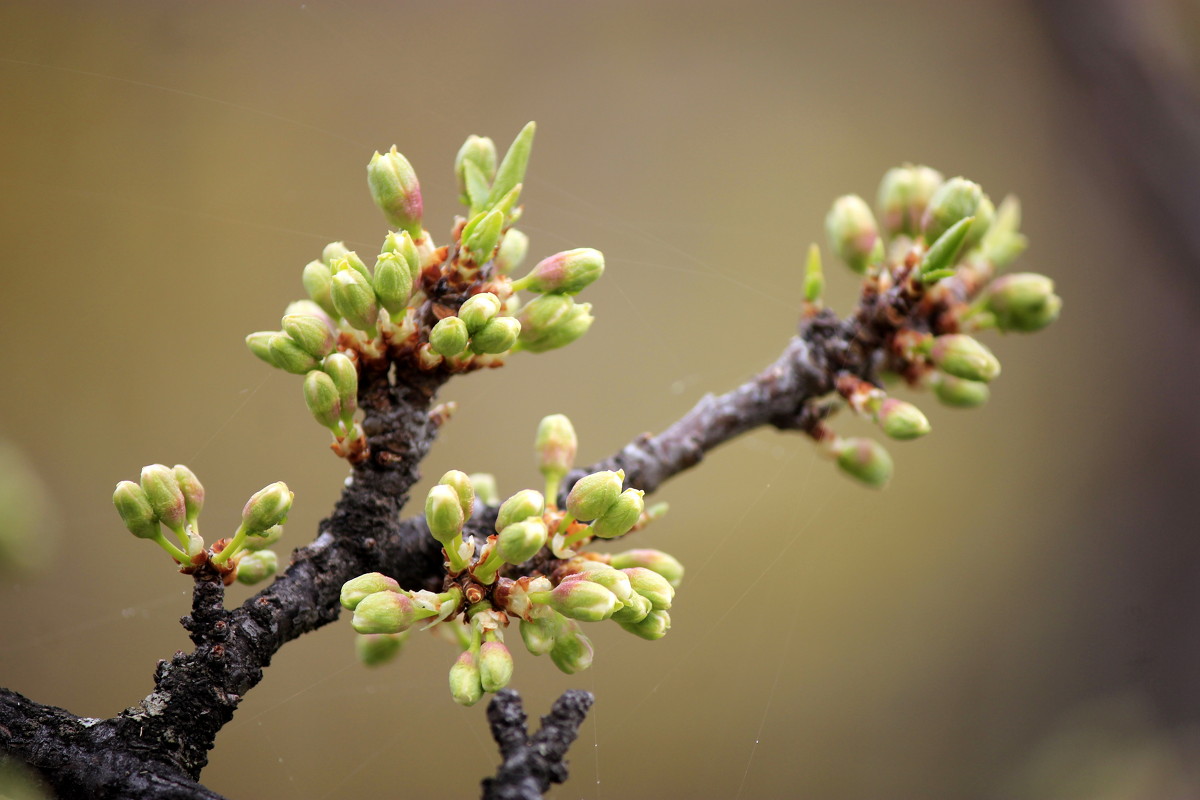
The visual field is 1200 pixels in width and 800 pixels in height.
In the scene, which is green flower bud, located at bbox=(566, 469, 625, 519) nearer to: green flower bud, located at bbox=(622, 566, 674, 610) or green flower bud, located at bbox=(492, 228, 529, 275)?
green flower bud, located at bbox=(622, 566, 674, 610)

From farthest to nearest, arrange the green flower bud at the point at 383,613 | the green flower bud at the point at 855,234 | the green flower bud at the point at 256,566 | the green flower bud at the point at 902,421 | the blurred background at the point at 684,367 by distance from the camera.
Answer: the blurred background at the point at 684,367
the green flower bud at the point at 855,234
the green flower bud at the point at 902,421
the green flower bud at the point at 256,566
the green flower bud at the point at 383,613

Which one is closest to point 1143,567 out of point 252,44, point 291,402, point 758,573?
point 758,573

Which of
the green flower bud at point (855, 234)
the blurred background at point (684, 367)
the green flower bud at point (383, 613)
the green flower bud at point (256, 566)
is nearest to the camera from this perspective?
the green flower bud at point (383, 613)

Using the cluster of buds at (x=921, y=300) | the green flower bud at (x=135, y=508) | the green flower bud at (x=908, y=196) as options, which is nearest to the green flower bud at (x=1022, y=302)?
the cluster of buds at (x=921, y=300)

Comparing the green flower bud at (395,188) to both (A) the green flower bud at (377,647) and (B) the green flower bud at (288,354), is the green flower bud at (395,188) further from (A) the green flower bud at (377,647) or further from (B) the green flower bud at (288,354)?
(A) the green flower bud at (377,647)

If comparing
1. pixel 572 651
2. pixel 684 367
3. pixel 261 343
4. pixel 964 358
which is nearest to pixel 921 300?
pixel 964 358

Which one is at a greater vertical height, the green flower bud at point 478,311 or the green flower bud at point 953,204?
the green flower bud at point 953,204

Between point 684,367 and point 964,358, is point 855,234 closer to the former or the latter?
point 964,358

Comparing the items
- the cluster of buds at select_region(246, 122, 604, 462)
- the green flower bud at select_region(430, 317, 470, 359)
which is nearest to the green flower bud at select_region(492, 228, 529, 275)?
the cluster of buds at select_region(246, 122, 604, 462)
